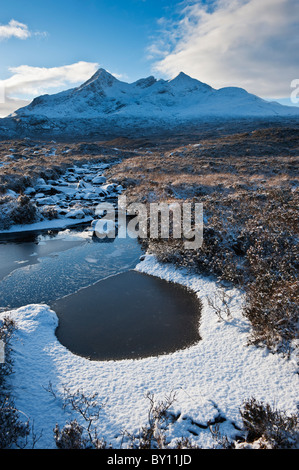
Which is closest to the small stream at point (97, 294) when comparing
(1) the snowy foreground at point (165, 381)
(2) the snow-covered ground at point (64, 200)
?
(1) the snowy foreground at point (165, 381)

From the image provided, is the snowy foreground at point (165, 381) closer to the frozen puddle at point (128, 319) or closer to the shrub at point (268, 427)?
the shrub at point (268, 427)

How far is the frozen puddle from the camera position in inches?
290

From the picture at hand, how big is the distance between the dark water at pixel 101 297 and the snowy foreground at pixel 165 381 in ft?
1.80

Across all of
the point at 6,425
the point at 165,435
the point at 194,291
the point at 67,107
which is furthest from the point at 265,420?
the point at 67,107

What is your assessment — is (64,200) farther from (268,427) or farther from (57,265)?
(268,427)

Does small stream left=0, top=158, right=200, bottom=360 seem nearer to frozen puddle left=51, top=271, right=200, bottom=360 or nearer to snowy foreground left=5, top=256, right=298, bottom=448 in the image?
frozen puddle left=51, top=271, right=200, bottom=360

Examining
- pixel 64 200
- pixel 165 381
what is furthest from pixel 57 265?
pixel 64 200

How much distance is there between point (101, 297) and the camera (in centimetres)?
984

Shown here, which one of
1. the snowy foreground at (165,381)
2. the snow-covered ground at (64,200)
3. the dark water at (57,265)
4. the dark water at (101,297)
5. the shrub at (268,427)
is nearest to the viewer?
the shrub at (268,427)

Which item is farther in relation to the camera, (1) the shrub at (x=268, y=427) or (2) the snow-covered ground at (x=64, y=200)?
(2) the snow-covered ground at (x=64, y=200)

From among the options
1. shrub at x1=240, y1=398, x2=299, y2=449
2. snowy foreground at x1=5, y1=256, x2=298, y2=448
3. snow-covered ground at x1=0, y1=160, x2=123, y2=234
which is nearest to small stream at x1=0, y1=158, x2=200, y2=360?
snowy foreground at x1=5, y1=256, x2=298, y2=448

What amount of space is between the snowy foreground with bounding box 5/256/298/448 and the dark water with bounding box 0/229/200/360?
548mm

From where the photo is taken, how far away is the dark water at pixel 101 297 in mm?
7602

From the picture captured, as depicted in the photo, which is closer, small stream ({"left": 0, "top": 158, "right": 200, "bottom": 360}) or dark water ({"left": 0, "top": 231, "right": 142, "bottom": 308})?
small stream ({"left": 0, "top": 158, "right": 200, "bottom": 360})
